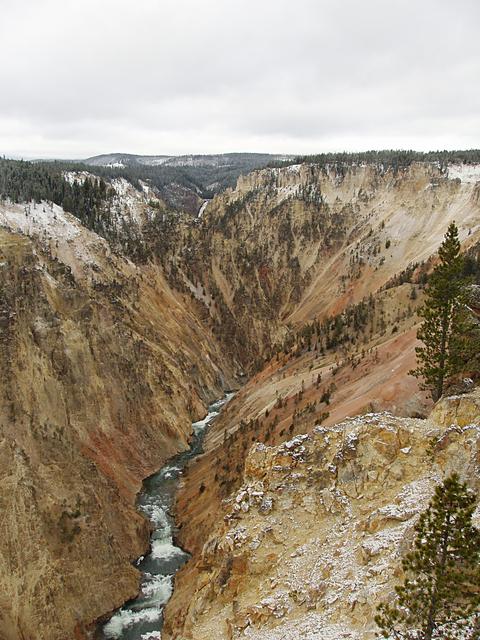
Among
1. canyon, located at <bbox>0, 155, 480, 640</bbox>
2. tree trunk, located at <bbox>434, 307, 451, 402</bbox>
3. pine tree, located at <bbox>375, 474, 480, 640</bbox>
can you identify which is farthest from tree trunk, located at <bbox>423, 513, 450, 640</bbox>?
tree trunk, located at <bbox>434, 307, 451, 402</bbox>

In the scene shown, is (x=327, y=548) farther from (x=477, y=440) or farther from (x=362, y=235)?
(x=362, y=235)

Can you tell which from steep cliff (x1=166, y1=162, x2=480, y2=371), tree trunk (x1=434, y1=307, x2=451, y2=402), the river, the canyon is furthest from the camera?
steep cliff (x1=166, y1=162, x2=480, y2=371)

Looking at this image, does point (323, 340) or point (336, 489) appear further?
point (323, 340)

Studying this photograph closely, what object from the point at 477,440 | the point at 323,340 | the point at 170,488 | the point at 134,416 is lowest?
the point at 170,488

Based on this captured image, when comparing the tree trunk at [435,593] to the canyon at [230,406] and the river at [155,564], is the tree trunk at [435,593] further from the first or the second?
the river at [155,564]

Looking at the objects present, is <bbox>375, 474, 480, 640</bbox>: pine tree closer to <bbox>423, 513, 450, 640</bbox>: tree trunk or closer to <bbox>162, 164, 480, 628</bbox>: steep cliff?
<bbox>423, 513, 450, 640</bbox>: tree trunk

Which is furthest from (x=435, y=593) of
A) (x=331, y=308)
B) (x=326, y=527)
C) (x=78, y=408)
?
(x=331, y=308)

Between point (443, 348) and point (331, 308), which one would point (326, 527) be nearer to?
point (443, 348)

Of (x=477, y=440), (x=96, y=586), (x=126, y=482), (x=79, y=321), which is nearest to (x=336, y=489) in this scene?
(x=477, y=440)
